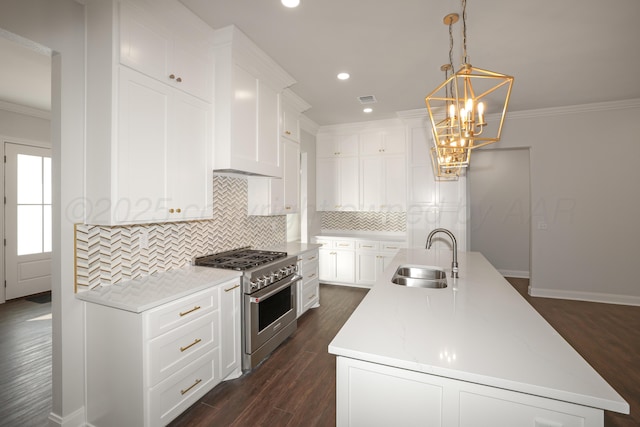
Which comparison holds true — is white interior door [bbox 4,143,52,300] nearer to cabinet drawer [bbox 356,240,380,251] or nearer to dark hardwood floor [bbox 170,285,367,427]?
dark hardwood floor [bbox 170,285,367,427]

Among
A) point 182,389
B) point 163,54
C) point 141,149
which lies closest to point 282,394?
point 182,389

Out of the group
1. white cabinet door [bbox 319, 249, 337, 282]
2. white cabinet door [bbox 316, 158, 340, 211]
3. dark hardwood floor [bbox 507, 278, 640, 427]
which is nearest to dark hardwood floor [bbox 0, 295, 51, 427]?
white cabinet door [bbox 319, 249, 337, 282]

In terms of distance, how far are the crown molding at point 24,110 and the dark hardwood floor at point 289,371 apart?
283 cm

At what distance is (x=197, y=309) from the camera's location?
6.65 ft

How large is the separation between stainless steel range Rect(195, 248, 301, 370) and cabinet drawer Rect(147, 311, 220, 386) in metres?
0.33

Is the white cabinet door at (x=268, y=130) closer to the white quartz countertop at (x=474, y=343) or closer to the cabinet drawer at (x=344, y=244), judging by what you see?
the white quartz countertop at (x=474, y=343)

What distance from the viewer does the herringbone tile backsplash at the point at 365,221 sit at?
5324 mm

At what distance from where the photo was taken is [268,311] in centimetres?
271

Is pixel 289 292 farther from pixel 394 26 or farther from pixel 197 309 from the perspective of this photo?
pixel 394 26

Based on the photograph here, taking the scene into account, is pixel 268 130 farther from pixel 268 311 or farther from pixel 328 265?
pixel 328 265

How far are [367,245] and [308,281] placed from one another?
1515 millimetres

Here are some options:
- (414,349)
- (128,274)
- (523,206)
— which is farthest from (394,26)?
(523,206)

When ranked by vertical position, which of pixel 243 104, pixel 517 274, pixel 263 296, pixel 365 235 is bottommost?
pixel 517 274

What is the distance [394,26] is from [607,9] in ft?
4.95
